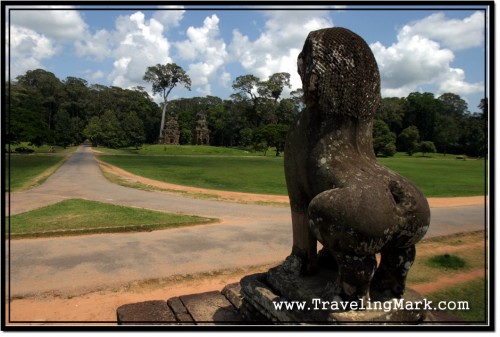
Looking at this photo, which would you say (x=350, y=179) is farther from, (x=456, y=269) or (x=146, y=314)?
(x=456, y=269)

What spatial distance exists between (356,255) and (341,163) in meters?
0.64

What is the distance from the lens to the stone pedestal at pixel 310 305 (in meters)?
2.52

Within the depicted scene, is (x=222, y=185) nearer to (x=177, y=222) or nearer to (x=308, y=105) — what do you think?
(x=177, y=222)

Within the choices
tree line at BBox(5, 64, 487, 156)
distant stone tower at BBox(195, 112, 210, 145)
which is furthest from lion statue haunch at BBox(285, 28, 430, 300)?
distant stone tower at BBox(195, 112, 210, 145)

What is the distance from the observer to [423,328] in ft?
8.82

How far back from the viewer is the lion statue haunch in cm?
242

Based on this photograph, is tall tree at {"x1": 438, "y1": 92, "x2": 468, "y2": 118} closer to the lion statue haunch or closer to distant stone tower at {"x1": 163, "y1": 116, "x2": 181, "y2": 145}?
distant stone tower at {"x1": 163, "y1": 116, "x2": 181, "y2": 145}

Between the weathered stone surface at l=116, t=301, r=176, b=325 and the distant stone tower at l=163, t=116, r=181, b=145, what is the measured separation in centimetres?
6135

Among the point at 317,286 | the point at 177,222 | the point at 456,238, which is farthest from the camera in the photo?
the point at 177,222

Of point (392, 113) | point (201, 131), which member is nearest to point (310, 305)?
point (201, 131)

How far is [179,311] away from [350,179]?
91.4 inches

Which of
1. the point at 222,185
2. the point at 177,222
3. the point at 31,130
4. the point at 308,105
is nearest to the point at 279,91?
the point at 31,130

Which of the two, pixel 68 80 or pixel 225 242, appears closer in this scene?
pixel 225 242

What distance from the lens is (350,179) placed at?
2.59 metres
